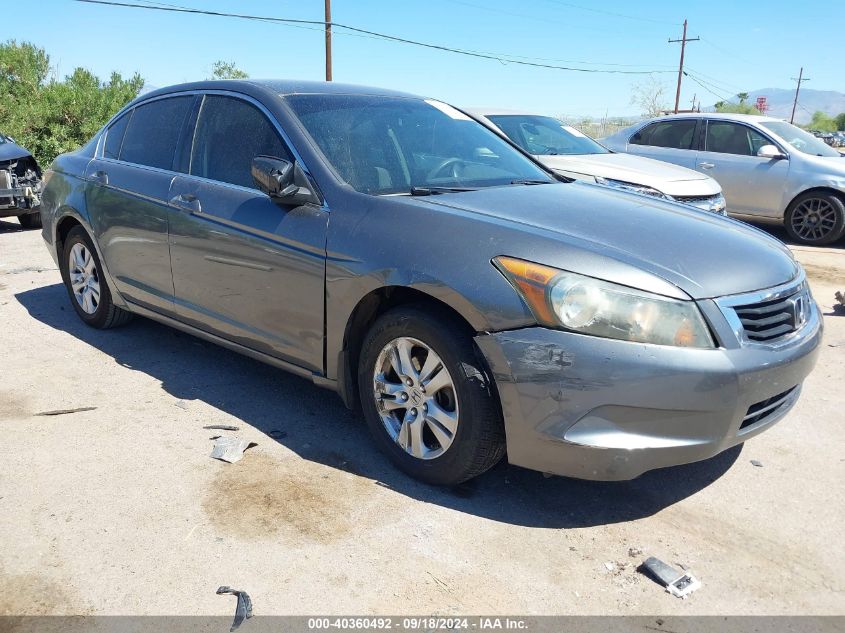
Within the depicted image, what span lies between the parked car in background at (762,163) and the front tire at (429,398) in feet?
27.4

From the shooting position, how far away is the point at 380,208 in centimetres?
333

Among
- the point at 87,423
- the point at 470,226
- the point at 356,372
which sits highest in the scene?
the point at 470,226

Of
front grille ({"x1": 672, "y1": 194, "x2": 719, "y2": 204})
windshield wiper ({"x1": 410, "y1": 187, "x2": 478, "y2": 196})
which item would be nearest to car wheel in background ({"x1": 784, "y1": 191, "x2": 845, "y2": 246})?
front grille ({"x1": 672, "y1": 194, "x2": 719, "y2": 204})

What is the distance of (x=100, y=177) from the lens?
5.04 m

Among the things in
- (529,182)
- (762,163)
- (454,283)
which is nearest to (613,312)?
(454,283)

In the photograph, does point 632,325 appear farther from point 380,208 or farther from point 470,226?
point 380,208

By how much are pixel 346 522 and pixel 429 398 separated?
0.61 m

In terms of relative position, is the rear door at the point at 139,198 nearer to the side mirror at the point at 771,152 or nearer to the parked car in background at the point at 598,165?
the parked car in background at the point at 598,165

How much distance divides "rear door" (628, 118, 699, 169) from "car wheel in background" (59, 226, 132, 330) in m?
7.85

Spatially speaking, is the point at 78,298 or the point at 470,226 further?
the point at 78,298

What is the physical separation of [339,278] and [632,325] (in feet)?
4.32

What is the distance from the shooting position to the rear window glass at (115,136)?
16.7ft

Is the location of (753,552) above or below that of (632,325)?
below

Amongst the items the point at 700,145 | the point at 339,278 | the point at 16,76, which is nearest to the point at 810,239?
the point at 700,145
